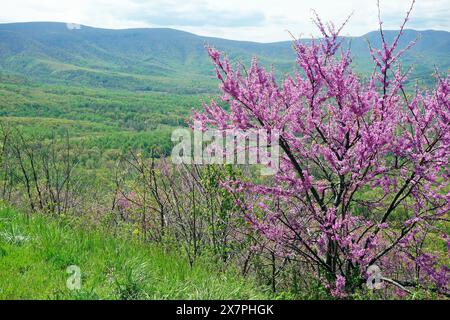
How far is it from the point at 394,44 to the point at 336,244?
116 inches

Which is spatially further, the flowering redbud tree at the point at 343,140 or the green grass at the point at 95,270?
the flowering redbud tree at the point at 343,140

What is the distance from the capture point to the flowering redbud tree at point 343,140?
6.03 m

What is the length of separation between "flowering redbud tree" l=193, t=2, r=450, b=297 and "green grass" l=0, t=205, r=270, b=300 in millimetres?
1794

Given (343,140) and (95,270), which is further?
(343,140)

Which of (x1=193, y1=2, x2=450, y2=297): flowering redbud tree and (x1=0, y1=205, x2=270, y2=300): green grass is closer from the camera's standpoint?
(x1=0, y1=205, x2=270, y2=300): green grass

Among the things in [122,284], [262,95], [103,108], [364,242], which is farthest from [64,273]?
[103,108]

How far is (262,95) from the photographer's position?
6.41 metres

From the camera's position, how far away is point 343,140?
6398 mm

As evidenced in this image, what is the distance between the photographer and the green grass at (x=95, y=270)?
12.9 ft

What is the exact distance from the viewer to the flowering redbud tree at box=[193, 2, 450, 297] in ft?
19.8

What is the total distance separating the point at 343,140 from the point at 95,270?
3866mm

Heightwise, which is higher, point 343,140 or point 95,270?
point 343,140

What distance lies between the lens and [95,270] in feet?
14.6

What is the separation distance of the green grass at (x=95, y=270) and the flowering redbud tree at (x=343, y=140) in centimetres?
179
